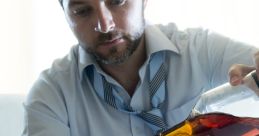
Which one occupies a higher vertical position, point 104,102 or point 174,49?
point 174,49

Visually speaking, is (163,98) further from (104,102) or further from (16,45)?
(16,45)

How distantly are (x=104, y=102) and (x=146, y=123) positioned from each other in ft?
0.37

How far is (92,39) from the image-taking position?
0.88 meters

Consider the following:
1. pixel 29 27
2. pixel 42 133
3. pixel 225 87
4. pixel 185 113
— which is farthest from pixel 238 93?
pixel 29 27

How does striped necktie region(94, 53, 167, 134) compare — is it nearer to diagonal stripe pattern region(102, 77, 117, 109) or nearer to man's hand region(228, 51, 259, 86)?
diagonal stripe pattern region(102, 77, 117, 109)

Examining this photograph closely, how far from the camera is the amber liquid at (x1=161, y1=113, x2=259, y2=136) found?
484 mm

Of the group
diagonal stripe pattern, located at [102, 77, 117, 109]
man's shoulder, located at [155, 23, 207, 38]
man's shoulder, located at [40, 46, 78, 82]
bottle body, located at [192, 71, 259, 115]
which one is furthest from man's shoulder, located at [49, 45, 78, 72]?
bottle body, located at [192, 71, 259, 115]

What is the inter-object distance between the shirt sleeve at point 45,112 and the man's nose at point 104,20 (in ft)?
0.65

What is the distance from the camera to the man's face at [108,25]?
0.84m

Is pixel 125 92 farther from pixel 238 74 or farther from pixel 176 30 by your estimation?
pixel 238 74

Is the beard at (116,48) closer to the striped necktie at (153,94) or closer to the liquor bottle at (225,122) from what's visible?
the striped necktie at (153,94)

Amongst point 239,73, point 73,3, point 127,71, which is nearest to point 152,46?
point 127,71

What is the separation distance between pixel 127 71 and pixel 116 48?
0.11m

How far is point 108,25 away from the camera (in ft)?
2.71
